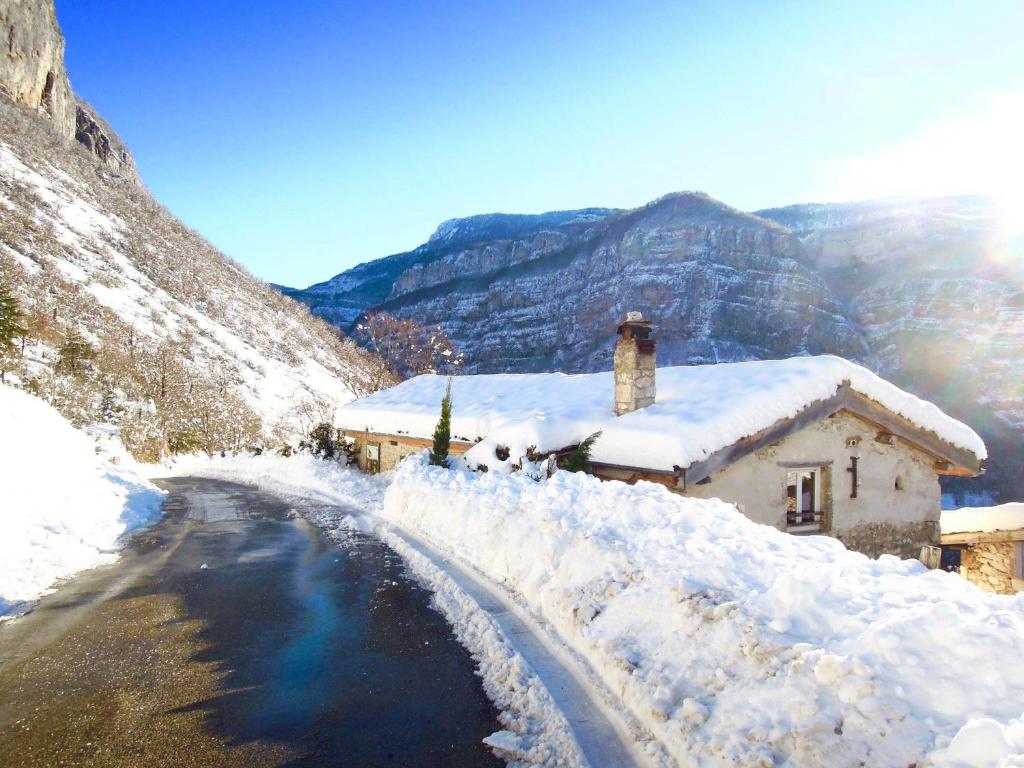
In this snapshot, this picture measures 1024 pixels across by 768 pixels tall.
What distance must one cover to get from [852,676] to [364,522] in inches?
400

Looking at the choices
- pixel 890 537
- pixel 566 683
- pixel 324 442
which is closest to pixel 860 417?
pixel 890 537

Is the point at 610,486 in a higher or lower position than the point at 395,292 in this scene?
lower

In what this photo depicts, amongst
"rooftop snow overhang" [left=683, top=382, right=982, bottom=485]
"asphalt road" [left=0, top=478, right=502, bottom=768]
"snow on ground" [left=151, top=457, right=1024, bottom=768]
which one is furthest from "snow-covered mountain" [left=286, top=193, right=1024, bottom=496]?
"asphalt road" [left=0, top=478, right=502, bottom=768]

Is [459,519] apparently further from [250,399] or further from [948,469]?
[250,399]

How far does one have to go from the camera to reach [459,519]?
31.4 feet

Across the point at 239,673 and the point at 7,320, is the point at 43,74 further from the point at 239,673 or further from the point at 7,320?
the point at 239,673

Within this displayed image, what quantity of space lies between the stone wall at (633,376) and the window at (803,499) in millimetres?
3120

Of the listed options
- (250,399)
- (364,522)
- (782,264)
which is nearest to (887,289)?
(782,264)

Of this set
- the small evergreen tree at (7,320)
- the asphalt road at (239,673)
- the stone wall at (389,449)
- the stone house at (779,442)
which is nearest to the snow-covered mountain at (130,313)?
the small evergreen tree at (7,320)

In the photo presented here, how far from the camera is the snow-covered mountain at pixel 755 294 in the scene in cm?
9606

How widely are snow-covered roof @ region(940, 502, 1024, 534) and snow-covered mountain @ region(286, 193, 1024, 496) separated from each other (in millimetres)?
77250

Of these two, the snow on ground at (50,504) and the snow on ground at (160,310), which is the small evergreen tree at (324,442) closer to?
the snow on ground at (50,504)

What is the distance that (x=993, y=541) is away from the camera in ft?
41.9

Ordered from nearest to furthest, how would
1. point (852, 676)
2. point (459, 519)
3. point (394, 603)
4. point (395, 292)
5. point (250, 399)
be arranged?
point (852, 676)
point (394, 603)
point (459, 519)
point (250, 399)
point (395, 292)
